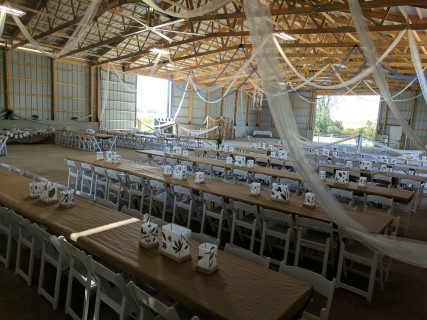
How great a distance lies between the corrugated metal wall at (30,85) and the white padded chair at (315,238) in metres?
15.8

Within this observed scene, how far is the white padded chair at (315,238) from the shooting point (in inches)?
129

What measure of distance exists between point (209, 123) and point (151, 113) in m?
4.70

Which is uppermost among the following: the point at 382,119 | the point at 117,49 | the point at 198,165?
the point at 117,49

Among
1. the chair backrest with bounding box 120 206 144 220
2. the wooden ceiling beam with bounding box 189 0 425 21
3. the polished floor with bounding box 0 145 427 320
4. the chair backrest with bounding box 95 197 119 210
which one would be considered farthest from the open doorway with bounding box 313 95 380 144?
the chair backrest with bounding box 120 206 144 220

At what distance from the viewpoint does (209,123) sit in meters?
24.1

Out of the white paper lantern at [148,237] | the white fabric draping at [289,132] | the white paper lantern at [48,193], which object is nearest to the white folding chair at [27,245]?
the white paper lantern at [48,193]

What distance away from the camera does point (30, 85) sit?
51.0 ft

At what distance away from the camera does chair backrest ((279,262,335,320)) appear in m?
2.12

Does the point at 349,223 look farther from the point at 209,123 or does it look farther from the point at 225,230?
the point at 209,123

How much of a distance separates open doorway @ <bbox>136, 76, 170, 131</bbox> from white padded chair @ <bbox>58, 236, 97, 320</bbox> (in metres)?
17.9

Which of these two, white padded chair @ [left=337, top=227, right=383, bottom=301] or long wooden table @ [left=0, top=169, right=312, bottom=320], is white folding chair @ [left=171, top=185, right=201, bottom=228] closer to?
long wooden table @ [left=0, top=169, right=312, bottom=320]

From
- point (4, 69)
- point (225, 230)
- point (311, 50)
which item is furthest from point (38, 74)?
point (225, 230)

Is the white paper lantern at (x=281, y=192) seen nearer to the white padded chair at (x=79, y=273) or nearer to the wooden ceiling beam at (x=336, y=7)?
the white padded chair at (x=79, y=273)

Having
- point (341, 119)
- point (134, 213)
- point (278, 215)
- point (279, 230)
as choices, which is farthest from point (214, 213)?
point (341, 119)
